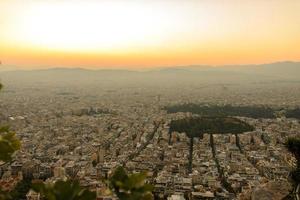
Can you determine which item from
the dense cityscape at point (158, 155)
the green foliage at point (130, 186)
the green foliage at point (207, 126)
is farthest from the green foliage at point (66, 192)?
the green foliage at point (207, 126)

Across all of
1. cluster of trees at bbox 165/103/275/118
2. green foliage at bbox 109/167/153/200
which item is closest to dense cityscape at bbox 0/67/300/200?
cluster of trees at bbox 165/103/275/118

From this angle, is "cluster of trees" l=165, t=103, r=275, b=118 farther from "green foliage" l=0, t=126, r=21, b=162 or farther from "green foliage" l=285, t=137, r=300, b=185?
"green foliage" l=0, t=126, r=21, b=162

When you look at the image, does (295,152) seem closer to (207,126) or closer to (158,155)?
(158,155)

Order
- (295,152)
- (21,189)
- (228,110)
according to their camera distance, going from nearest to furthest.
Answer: (295,152), (21,189), (228,110)

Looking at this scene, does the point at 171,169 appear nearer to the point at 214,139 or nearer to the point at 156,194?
the point at 156,194

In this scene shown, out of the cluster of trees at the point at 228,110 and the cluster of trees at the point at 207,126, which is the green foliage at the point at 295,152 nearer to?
the cluster of trees at the point at 207,126

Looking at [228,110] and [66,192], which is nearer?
[66,192]

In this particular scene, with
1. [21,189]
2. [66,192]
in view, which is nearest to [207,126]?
[21,189]
